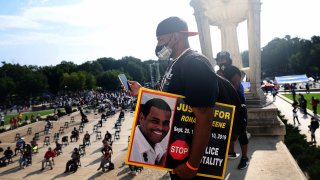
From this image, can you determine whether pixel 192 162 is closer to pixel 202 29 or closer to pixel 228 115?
pixel 228 115

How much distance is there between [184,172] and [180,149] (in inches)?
7.8

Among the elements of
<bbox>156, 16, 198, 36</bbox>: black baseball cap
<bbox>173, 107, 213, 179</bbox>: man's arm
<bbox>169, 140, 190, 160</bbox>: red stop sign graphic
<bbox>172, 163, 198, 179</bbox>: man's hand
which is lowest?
<bbox>172, 163, 198, 179</bbox>: man's hand

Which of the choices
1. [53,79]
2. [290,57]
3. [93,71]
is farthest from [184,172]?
[93,71]

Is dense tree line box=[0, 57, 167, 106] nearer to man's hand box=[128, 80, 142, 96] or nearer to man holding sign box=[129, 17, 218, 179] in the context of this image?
man's hand box=[128, 80, 142, 96]

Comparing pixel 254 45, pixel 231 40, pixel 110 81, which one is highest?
pixel 231 40

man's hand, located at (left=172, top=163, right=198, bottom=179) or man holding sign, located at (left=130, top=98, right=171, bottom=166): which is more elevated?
man holding sign, located at (left=130, top=98, right=171, bottom=166)

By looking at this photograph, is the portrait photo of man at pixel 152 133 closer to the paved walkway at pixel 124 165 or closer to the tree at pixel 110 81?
the paved walkway at pixel 124 165

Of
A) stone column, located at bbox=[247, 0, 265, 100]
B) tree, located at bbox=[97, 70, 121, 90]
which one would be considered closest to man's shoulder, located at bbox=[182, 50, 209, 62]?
stone column, located at bbox=[247, 0, 265, 100]

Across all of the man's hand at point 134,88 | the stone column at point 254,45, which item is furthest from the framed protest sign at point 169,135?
the stone column at point 254,45

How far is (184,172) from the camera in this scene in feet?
8.94

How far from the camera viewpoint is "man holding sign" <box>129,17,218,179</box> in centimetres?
258

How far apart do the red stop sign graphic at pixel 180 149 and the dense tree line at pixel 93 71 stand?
8293 centimetres

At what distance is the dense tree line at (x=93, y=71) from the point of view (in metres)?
83.9

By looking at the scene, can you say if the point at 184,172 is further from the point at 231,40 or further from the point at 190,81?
the point at 231,40
